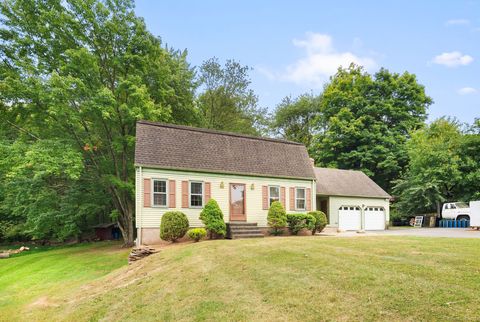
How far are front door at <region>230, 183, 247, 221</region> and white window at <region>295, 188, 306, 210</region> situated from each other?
3.53 meters

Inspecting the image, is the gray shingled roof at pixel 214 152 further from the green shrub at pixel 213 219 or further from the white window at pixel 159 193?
the green shrub at pixel 213 219

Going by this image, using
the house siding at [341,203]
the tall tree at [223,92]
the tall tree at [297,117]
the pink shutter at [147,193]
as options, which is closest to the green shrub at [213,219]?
the pink shutter at [147,193]

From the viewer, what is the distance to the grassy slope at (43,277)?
31.4 feet

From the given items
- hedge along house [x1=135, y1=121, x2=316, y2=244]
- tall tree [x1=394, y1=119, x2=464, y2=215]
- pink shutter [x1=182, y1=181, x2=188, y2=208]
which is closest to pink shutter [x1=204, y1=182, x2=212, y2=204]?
hedge along house [x1=135, y1=121, x2=316, y2=244]

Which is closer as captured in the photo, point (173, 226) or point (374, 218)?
point (173, 226)

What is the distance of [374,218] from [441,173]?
7343 millimetres

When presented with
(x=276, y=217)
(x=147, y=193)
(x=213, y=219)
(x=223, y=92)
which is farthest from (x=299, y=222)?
(x=223, y=92)

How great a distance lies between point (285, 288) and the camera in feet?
21.5

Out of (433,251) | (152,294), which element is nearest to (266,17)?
(433,251)

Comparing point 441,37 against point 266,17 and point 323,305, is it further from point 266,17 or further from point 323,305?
point 323,305

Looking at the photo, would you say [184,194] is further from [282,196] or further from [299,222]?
[299,222]

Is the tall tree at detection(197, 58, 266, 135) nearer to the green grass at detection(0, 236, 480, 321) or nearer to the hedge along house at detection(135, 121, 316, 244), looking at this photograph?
the hedge along house at detection(135, 121, 316, 244)

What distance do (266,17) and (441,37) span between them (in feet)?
28.2

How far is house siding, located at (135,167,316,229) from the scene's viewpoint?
15.1 metres
